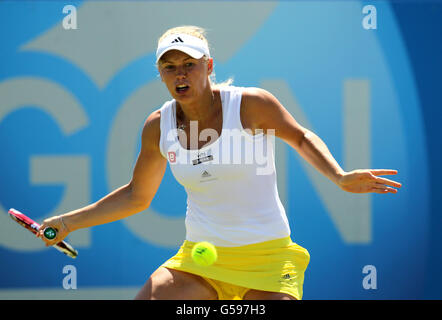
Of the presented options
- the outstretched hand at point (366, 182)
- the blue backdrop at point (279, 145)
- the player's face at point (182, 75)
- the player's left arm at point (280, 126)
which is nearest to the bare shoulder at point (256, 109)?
the player's left arm at point (280, 126)

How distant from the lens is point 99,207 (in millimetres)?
2814

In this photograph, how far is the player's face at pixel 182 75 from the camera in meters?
2.58

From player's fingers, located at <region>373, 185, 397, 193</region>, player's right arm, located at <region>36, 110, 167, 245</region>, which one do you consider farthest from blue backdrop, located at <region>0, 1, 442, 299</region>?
player's fingers, located at <region>373, 185, 397, 193</region>

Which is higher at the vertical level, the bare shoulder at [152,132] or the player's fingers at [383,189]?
the bare shoulder at [152,132]

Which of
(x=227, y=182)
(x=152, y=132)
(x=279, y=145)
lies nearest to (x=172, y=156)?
(x=152, y=132)

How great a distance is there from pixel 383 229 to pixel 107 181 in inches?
77.9

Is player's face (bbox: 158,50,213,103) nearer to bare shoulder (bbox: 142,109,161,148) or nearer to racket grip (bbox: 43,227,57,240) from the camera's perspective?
bare shoulder (bbox: 142,109,161,148)

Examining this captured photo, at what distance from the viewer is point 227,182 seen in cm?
253

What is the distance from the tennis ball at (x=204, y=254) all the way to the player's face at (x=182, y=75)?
0.67 metres

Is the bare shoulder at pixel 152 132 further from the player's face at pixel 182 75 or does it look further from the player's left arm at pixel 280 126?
the player's left arm at pixel 280 126

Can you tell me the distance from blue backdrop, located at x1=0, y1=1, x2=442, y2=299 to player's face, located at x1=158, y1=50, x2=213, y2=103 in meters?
1.45

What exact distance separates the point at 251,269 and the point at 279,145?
1641mm

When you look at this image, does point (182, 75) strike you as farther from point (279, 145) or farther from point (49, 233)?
point (279, 145)

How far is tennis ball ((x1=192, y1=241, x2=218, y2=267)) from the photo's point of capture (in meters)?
2.51
